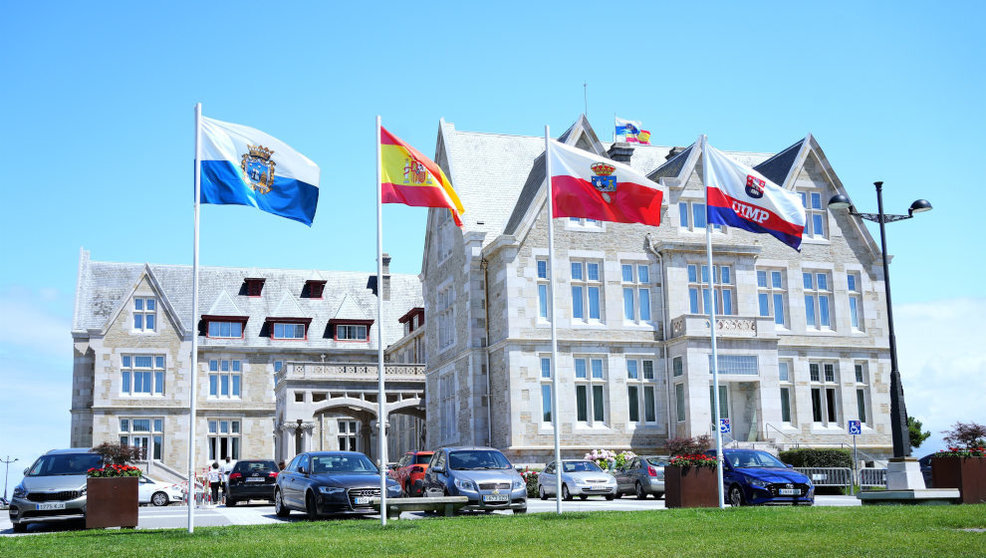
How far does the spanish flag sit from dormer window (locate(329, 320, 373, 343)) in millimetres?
43569

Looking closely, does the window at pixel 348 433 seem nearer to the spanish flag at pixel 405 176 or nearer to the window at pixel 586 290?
the window at pixel 586 290

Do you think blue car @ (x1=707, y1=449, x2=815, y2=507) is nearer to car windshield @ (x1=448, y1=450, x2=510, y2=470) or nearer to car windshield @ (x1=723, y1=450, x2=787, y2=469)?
car windshield @ (x1=723, y1=450, x2=787, y2=469)

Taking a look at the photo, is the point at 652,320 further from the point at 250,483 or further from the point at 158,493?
the point at 158,493

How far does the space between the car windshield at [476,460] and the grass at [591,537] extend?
166 inches

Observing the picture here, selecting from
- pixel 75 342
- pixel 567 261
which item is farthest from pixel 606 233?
pixel 75 342

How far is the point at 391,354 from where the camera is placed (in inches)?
2462

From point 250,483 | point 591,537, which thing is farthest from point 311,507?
point 250,483

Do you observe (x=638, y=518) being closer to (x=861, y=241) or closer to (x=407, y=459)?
(x=407, y=459)

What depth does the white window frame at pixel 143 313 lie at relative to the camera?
57938 mm

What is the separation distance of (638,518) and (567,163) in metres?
7.89

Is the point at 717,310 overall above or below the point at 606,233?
below

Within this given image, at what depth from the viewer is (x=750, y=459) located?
24.6 meters

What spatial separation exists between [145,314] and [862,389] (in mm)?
39505

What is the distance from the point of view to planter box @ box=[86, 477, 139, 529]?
1900 cm
